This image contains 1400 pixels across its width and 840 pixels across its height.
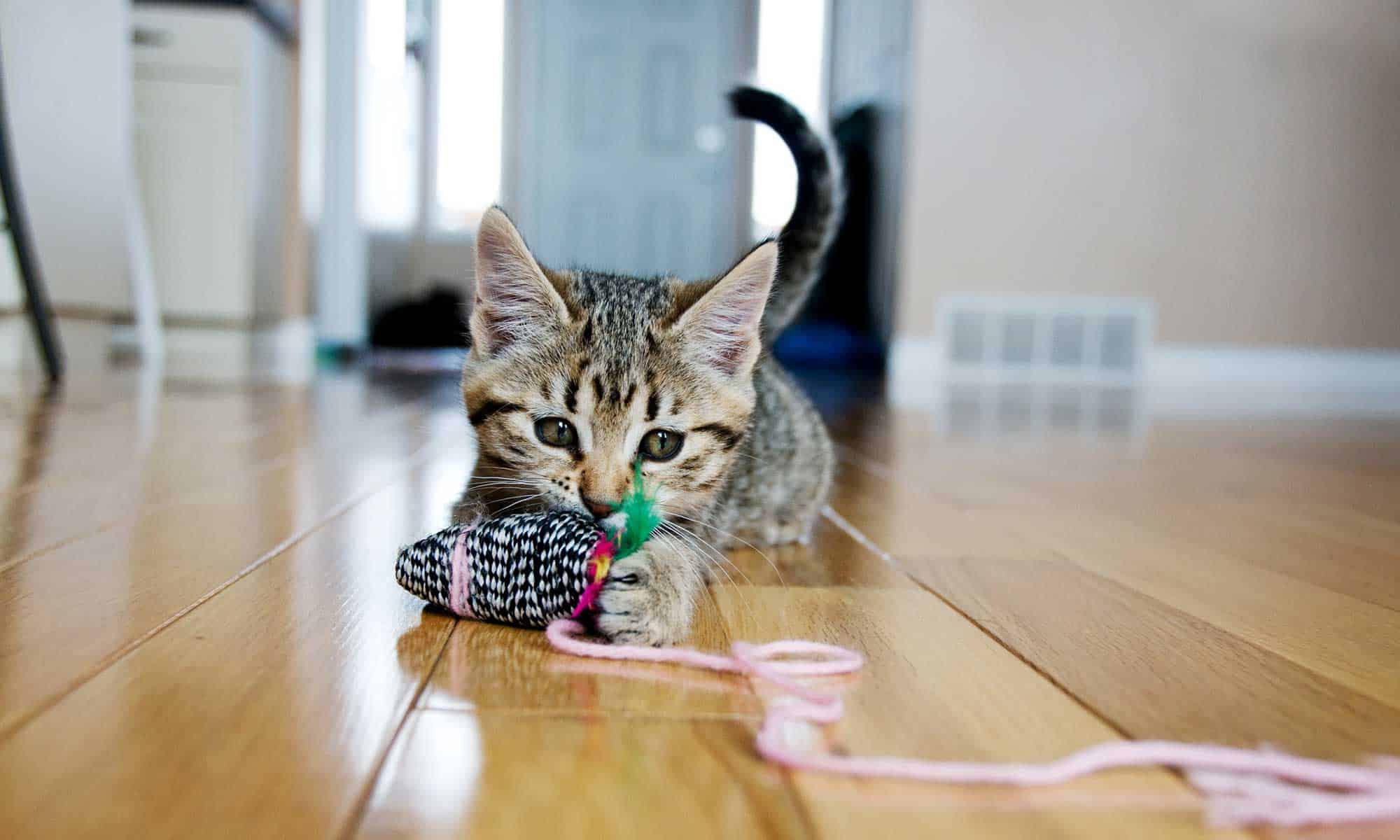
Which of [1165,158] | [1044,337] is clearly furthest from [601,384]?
[1165,158]

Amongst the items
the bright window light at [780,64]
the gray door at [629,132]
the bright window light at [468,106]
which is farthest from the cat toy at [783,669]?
the bright window light at [468,106]

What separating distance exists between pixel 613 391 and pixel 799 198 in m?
0.72

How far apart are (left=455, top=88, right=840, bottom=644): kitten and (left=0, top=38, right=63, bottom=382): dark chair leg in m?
2.45

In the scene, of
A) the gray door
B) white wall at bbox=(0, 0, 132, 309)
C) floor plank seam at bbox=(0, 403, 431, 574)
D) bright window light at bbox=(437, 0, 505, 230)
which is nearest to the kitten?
floor plank seam at bbox=(0, 403, 431, 574)

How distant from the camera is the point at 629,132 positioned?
9.02m

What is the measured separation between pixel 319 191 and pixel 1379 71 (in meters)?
6.05

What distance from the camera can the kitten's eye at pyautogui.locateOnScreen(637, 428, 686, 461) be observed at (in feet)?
4.09

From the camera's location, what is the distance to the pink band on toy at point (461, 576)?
1021 millimetres

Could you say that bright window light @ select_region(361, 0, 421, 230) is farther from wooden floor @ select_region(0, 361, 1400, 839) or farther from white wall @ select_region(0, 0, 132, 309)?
wooden floor @ select_region(0, 361, 1400, 839)

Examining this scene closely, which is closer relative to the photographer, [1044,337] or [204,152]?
[204,152]

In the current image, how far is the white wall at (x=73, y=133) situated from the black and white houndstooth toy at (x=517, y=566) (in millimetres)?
3239

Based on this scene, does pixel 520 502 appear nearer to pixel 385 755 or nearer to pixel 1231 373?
pixel 385 755

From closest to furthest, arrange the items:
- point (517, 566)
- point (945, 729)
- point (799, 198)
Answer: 1. point (945, 729)
2. point (517, 566)
3. point (799, 198)

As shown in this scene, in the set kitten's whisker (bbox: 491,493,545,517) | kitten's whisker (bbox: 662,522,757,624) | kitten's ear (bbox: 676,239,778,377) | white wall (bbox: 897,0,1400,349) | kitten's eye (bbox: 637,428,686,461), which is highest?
white wall (bbox: 897,0,1400,349)
